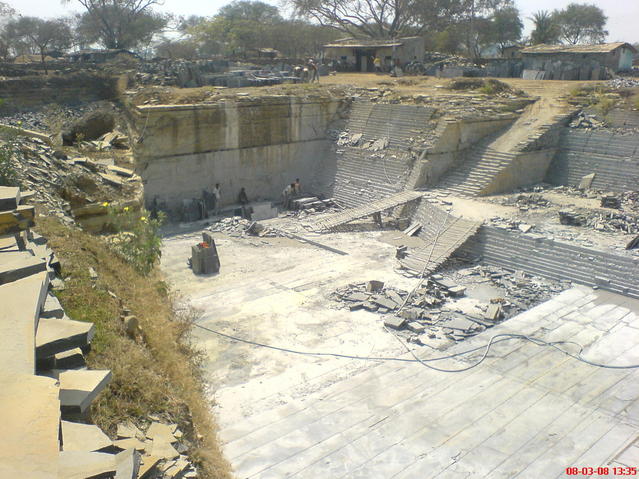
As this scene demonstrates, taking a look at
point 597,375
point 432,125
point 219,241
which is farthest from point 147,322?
point 432,125

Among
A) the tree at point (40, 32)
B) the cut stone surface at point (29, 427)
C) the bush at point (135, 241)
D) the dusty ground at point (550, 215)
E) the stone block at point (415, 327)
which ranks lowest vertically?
the stone block at point (415, 327)

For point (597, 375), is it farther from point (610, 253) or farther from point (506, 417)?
point (610, 253)

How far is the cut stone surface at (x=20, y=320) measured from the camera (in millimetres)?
3025

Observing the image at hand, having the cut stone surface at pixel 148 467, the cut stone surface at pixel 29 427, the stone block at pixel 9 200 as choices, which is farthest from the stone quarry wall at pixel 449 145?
the cut stone surface at pixel 29 427

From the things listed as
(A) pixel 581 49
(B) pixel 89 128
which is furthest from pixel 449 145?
(B) pixel 89 128

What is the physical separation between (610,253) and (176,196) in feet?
39.5

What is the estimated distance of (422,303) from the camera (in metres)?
10.4

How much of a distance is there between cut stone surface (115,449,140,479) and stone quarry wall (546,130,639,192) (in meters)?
15.8

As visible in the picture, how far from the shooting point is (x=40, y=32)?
136 feet

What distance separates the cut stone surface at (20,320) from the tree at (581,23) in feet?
158

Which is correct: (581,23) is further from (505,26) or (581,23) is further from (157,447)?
(157,447)

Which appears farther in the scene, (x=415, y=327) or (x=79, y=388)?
(x=415, y=327)

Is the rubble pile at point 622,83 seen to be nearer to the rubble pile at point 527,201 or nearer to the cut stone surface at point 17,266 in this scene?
the rubble pile at point 527,201

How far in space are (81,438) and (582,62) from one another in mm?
25050
